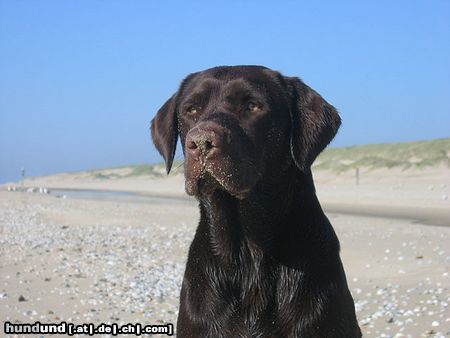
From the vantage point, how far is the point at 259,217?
402cm

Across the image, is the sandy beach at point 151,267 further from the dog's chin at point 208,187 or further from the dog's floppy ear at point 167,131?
the dog's chin at point 208,187

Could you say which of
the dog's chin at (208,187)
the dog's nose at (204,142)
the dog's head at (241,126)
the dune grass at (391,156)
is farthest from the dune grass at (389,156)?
the dog's nose at (204,142)

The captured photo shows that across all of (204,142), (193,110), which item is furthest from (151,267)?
(204,142)

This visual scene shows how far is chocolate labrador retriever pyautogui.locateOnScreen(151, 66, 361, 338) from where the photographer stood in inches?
146

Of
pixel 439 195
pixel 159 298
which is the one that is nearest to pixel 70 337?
pixel 159 298

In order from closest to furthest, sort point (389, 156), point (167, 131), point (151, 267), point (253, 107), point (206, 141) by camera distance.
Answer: point (206, 141) → point (253, 107) → point (167, 131) → point (151, 267) → point (389, 156)

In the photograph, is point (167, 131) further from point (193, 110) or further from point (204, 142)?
point (204, 142)

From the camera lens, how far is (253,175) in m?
3.78

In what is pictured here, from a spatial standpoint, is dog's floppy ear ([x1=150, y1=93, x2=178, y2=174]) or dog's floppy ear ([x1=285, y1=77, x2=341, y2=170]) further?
dog's floppy ear ([x1=150, y1=93, x2=178, y2=174])

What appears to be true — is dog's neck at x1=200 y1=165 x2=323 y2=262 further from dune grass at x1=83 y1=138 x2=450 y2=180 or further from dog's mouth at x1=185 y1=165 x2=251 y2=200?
dune grass at x1=83 y1=138 x2=450 y2=180

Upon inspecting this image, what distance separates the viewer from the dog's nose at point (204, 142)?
138 inches

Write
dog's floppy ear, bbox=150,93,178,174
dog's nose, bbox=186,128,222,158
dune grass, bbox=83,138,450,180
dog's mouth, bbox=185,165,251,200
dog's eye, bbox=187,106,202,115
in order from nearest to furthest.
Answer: dog's nose, bbox=186,128,222,158, dog's mouth, bbox=185,165,251,200, dog's eye, bbox=187,106,202,115, dog's floppy ear, bbox=150,93,178,174, dune grass, bbox=83,138,450,180

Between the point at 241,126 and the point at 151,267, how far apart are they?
27.3ft

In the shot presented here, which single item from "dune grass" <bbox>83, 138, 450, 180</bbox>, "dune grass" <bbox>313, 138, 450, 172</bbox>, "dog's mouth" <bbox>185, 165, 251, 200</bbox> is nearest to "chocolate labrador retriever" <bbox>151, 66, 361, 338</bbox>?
"dog's mouth" <bbox>185, 165, 251, 200</bbox>
